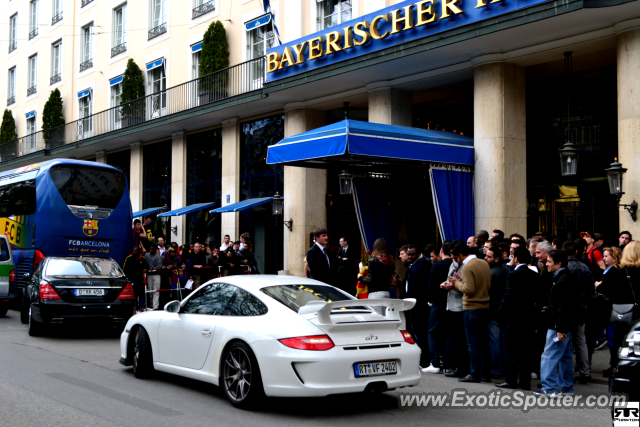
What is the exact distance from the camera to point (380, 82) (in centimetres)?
1750

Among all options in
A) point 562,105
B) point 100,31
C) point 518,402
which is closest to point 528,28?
point 562,105

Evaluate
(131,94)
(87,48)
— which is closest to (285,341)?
(131,94)

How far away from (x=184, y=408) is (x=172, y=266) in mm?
10801

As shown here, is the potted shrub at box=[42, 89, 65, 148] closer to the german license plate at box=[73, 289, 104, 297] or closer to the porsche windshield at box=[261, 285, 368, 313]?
the german license plate at box=[73, 289, 104, 297]

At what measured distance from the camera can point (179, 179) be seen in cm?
2572

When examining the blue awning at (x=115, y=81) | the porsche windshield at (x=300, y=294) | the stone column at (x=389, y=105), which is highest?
the blue awning at (x=115, y=81)

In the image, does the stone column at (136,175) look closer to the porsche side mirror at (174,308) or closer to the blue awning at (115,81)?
the blue awning at (115,81)

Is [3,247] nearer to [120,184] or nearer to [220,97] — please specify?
[120,184]

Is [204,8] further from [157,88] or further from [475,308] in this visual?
[475,308]

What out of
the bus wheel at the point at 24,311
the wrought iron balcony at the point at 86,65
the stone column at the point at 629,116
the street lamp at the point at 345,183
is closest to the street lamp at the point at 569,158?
the stone column at the point at 629,116

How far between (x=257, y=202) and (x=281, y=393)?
1506cm

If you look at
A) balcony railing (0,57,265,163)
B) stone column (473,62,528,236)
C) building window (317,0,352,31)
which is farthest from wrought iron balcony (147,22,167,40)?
stone column (473,62,528,236)

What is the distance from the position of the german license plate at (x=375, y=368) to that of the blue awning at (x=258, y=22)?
16.2 metres

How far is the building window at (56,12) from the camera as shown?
114 feet
